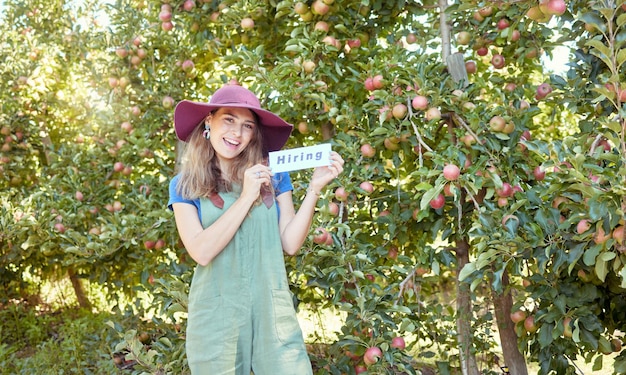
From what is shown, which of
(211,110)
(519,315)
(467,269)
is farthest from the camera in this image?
(519,315)

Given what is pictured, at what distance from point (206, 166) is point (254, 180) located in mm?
218

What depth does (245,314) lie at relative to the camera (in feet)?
5.59

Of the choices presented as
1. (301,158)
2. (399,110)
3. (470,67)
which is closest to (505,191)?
(399,110)

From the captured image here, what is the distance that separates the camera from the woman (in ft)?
5.57

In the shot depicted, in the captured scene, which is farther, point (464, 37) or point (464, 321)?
point (464, 37)

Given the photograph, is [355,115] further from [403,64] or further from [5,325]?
[5,325]

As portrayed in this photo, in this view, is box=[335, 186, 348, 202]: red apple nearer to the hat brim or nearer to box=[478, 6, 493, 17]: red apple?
the hat brim

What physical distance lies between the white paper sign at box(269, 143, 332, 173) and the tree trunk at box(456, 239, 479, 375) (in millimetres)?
1467

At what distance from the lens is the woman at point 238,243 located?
66.8 inches

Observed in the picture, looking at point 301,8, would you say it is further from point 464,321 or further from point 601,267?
point 601,267

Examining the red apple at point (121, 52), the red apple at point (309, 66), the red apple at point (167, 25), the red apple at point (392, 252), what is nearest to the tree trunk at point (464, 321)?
the red apple at point (392, 252)

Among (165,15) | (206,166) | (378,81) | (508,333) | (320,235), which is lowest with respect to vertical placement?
(508,333)

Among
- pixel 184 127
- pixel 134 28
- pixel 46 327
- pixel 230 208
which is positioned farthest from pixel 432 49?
pixel 46 327

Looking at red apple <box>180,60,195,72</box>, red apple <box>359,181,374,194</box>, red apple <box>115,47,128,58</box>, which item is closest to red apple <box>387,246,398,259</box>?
red apple <box>359,181,374,194</box>
